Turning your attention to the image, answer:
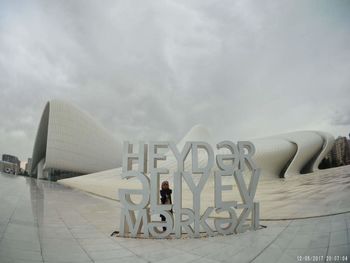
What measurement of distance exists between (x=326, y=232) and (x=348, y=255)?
4.93ft

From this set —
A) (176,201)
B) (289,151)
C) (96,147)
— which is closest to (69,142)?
(96,147)

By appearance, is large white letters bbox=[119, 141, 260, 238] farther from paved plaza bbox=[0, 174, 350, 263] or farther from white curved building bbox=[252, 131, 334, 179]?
white curved building bbox=[252, 131, 334, 179]

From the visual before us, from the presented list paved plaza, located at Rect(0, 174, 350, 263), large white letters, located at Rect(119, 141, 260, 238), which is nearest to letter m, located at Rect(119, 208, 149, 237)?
large white letters, located at Rect(119, 141, 260, 238)

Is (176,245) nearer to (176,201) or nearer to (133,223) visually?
(176,201)

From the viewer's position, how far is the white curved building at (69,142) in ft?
142

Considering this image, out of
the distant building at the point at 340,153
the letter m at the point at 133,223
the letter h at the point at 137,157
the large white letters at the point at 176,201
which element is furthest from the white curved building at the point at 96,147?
the distant building at the point at 340,153

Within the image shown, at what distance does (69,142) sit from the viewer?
45281 mm

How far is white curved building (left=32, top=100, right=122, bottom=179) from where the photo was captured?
43.3 meters

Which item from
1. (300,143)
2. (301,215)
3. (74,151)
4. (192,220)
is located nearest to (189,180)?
(192,220)

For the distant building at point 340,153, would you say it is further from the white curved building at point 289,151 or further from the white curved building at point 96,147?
the white curved building at point 96,147

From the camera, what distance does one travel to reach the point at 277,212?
7801 mm
